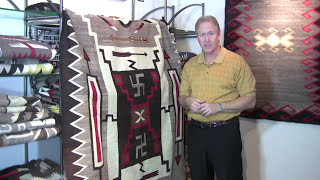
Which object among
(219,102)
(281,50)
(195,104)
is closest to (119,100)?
(195,104)

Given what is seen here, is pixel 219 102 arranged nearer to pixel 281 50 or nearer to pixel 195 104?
pixel 195 104

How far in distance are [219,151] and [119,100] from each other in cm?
66

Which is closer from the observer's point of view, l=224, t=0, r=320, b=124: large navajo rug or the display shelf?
the display shelf

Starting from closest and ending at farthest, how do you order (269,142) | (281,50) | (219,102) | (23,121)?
(23,121)
(219,102)
(281,50)
(269,142)

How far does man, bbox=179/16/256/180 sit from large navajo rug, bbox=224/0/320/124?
0.54 metres

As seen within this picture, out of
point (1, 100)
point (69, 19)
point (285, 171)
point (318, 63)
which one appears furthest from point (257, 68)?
point (1, 100)

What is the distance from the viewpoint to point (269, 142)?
238cm

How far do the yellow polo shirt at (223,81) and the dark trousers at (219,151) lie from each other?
0.08 metres

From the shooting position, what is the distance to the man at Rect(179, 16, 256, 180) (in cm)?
178

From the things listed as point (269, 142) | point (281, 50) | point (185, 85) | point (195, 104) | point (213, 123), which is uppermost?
point (281, 50)

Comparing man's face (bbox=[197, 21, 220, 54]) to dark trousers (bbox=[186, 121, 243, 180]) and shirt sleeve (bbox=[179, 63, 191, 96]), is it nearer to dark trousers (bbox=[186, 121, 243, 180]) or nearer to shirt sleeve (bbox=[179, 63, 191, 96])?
shirt sleeve (bbox=[179, 63, 191, 96])

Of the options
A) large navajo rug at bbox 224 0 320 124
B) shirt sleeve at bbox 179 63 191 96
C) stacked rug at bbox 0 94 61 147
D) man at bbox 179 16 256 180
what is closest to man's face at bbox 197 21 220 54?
man at bbox 179 16 256 180

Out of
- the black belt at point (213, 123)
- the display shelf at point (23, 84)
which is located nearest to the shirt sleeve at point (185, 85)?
the black belt at point (213, 123)

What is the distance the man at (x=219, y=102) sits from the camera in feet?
5.83
